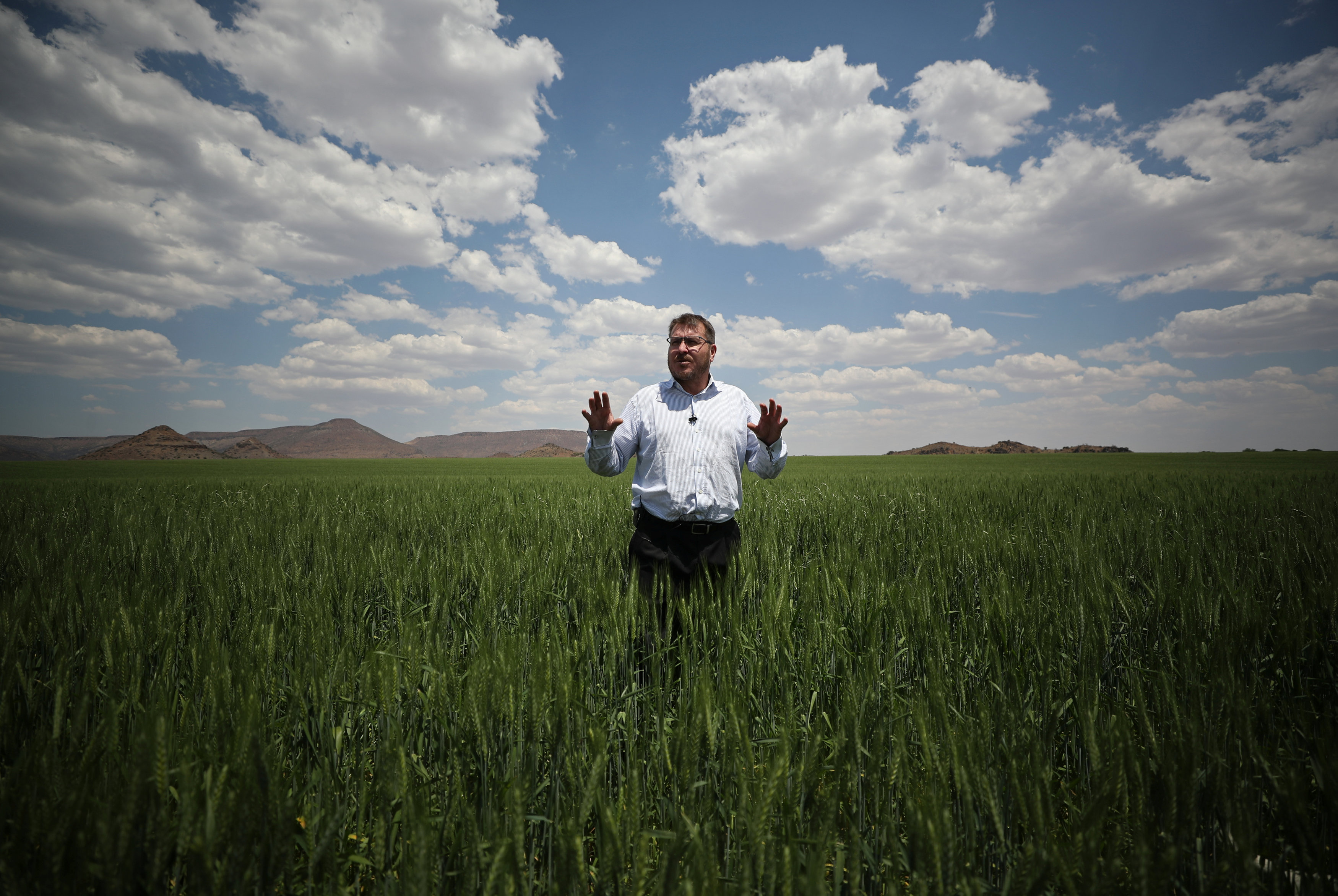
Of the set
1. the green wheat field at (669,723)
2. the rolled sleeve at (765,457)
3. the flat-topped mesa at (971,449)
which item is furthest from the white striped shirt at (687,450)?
the flat-topped mesa at (971,449)

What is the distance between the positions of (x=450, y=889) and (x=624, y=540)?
12.4 ft

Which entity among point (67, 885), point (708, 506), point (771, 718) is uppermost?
point (708, 506)

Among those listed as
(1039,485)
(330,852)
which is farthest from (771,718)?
(1039,485)

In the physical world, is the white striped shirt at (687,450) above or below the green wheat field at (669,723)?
above

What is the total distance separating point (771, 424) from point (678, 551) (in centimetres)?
97

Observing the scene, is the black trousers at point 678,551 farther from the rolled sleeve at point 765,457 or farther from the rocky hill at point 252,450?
the rocky hill at point 252,450

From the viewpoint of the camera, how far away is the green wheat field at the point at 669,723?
1.13 metres

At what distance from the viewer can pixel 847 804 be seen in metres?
1.54

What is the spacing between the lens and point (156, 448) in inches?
3312

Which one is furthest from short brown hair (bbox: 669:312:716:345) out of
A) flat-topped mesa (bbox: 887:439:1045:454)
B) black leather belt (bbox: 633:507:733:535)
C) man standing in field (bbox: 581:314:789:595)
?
flat-topped mesa (bbox: 887:439:1045:454)

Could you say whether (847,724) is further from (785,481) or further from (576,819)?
(785,481)

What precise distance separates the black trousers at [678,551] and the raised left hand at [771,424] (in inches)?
24.4

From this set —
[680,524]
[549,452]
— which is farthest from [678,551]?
[549,452]

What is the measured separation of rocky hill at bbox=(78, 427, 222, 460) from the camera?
80.9 m
